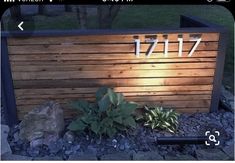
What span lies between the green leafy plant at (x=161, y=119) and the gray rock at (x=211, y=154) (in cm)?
56

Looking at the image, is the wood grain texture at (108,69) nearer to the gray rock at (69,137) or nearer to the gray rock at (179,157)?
the gray rock at (69,137)

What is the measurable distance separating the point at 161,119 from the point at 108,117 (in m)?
0.74

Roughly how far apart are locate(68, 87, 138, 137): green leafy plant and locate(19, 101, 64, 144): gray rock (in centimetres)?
21

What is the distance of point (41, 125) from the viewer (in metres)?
4.08

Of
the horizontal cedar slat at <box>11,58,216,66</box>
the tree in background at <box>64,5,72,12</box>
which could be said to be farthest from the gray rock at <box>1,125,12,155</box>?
the tree in background at <box>64,5,72,12</box>

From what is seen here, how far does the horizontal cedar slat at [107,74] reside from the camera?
446 cm

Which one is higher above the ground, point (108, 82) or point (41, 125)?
point (108, 82)

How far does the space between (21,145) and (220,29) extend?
295cm

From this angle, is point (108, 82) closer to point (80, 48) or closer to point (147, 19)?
point (80, 48)

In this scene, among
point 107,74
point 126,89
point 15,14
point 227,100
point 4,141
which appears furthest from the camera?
point 15,14

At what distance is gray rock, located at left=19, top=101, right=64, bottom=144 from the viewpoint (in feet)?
13.4

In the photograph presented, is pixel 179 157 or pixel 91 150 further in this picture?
pixel 91 150

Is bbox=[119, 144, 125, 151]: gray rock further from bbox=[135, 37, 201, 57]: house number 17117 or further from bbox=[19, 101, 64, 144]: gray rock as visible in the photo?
bbox=[135, 37, 201, 57]: house number 17117

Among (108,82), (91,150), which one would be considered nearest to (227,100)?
(108,82)
